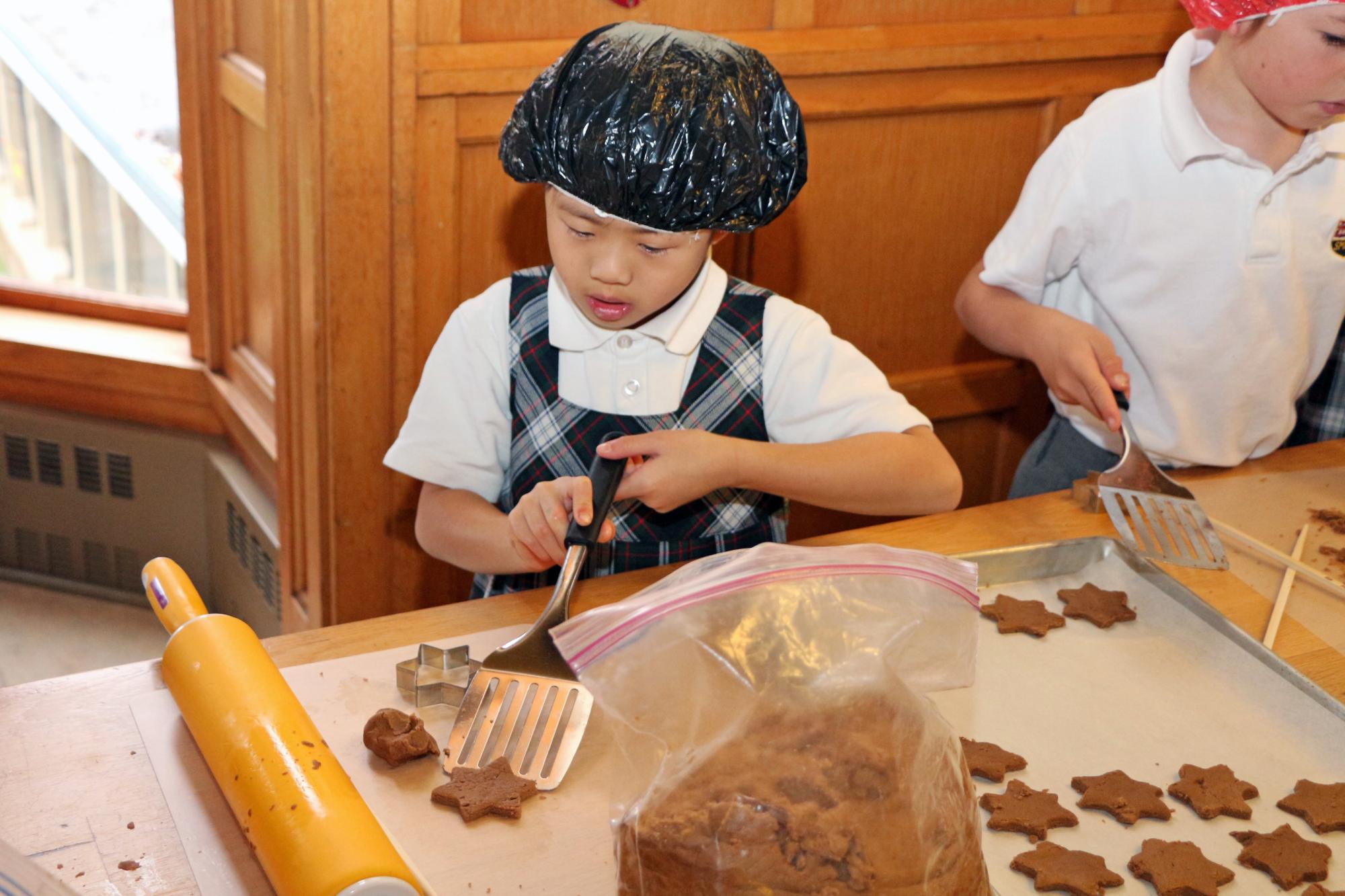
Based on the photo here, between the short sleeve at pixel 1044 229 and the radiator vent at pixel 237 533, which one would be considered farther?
the radiator vent at pixel 237 533

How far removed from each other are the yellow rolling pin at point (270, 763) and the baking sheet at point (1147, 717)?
15.4 inches

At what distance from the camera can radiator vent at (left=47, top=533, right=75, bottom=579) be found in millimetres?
2525

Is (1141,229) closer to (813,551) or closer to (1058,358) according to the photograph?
(1058,358)

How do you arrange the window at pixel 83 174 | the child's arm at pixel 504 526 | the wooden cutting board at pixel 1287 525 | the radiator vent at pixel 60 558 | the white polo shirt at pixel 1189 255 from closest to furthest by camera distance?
the child's arm at pixel 504 526, the wooden cutting board at pixel 1287 525, the white polo shirt at pixel 1189 255, the window at pixel 83 174, the radiator vent at pixel 60 558

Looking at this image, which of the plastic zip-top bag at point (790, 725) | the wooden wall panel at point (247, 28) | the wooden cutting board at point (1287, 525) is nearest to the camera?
the plastic zip-top bag at point (790, 725)

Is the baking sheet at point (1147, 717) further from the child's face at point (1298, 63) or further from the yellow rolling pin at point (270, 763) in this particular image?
the child's face at point (1298, 63)

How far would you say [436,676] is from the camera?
88 centimetres

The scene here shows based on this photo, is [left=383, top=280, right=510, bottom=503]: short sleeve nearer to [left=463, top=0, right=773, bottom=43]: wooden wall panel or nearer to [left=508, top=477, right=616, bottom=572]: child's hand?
[left=508, top=477, right=616, bottom=572]: child's hand

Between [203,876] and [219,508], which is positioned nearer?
[203,876]

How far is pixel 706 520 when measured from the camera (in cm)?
122

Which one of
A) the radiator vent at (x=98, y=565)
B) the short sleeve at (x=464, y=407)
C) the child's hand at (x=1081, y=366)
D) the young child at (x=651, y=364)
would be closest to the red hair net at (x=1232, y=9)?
the child's hand at (x=1081, y=366)

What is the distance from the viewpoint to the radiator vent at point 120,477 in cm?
243

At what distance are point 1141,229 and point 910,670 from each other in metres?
0.87

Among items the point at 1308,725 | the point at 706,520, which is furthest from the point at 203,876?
the point at 1308,725
